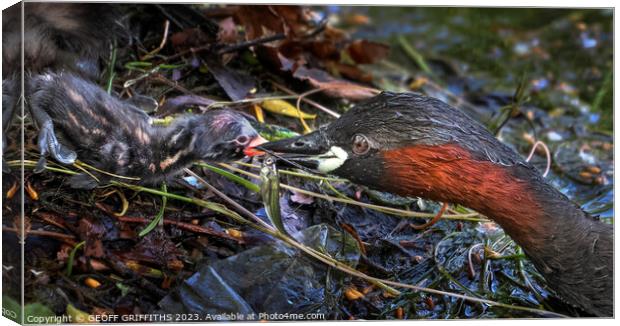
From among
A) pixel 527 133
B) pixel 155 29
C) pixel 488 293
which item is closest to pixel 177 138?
pixel 155 29

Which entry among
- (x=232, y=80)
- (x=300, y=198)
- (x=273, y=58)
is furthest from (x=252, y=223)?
(x=273, y=58)

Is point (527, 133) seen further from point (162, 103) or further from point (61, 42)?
point (61, 42)

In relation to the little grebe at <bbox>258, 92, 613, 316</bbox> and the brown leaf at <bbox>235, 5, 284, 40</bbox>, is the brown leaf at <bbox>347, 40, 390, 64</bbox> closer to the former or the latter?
the brown leaf at <bbox>235, 5, 284, 40</bbox>

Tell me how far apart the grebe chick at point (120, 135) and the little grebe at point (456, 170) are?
0.79ft

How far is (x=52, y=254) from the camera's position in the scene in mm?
3889

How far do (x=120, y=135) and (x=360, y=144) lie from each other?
98cm

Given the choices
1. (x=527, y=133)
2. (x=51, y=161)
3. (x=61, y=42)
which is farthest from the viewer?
(x=527, y=133)

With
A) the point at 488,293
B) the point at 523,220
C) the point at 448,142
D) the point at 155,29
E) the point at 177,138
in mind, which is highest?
the point at 155,29

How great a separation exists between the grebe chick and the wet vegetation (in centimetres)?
6

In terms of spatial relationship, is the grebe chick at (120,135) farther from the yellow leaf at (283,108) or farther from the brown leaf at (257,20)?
the brown leaf at (257,20)

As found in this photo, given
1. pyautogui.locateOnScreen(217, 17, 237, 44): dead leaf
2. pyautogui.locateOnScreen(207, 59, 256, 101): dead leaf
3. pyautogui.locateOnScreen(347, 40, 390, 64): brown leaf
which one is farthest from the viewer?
pyautogui.locateOnScreen(347, 40, 390, 64): brown leaf

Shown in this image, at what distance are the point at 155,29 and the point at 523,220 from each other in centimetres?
177

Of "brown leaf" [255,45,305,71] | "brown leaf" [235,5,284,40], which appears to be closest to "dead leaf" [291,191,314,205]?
"brown leaf" [255,45,305,71]

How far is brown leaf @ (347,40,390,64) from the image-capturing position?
4.93 metres
